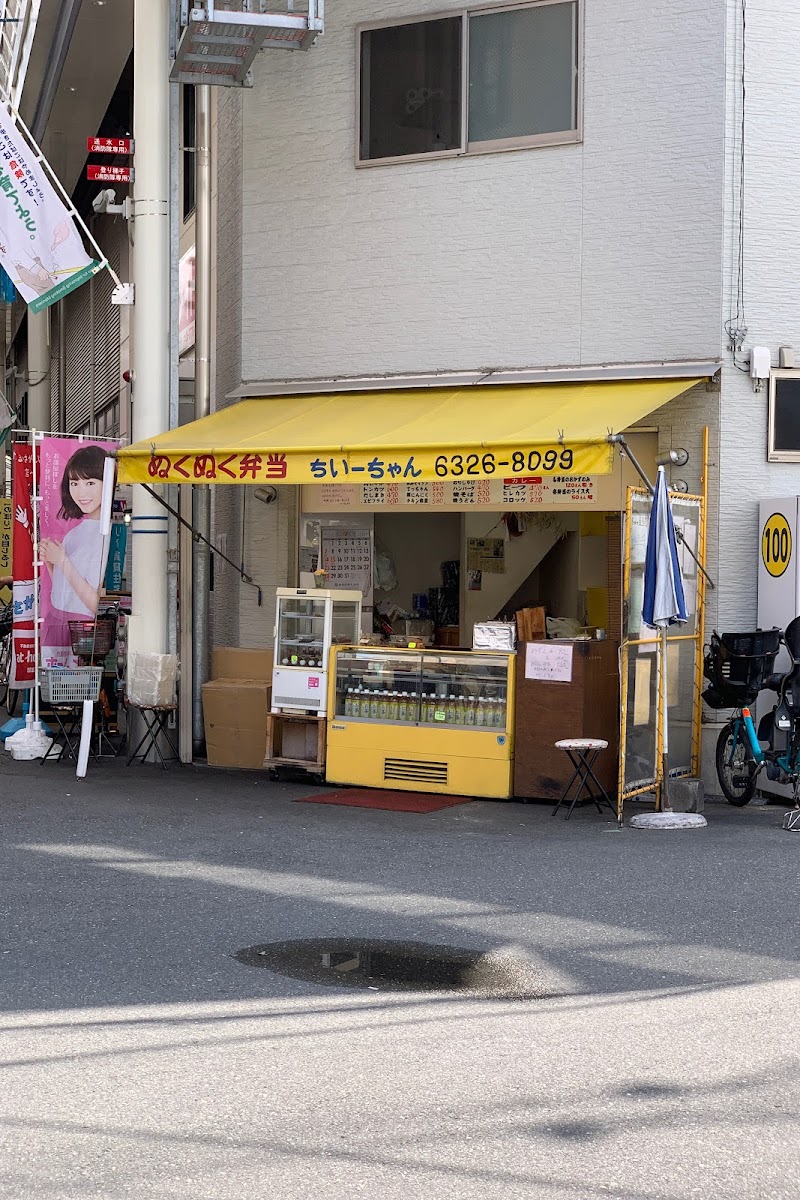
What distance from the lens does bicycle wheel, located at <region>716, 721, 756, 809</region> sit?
1102 centimetres

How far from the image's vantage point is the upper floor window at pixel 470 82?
12.4 meters

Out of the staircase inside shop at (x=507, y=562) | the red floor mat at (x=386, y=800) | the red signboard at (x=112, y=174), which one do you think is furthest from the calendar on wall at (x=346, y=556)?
the red signboard at (x=112, y=174)

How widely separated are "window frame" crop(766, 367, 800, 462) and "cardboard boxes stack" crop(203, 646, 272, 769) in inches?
195

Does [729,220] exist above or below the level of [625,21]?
below

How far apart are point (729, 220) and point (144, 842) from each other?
275 inches

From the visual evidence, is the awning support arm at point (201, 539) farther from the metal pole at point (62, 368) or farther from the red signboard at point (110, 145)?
the metal pole at point (62, 368)

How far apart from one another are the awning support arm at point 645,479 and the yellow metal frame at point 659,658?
0.09 meters

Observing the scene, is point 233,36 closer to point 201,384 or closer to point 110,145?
point 110,145

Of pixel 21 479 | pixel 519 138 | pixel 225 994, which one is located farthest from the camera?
pixel 21 479

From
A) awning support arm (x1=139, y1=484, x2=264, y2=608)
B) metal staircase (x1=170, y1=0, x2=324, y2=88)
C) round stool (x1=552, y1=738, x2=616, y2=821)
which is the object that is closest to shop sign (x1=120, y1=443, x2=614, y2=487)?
awning support arm (x1=139, y1=484, x2=264, y2=608)

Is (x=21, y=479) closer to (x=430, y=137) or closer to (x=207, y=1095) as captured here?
(x=430, y=137)

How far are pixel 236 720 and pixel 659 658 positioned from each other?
4.43 meters

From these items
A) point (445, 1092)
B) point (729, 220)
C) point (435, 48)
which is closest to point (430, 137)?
point (435, 48)

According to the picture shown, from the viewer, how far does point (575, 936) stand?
711 centimetres
